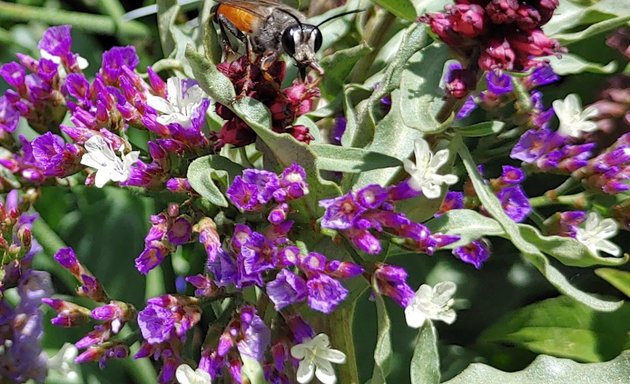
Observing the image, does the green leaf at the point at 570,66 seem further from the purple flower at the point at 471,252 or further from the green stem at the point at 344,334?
the green stem at the point at 344,334

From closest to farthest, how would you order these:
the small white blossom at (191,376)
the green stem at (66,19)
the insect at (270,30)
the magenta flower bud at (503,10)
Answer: the magenta flower bud at (503,10)
the small white blossom at (191,376)
the insect at (270,30)
the green stem at (66,19)

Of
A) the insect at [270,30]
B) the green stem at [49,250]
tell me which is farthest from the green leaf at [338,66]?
the green stem at [49,250]

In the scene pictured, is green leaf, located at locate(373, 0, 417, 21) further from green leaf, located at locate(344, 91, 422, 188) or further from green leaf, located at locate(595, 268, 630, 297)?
green leaf, located at locate(595, 268, 630, 297)

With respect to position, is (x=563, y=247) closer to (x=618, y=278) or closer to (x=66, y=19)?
(x=618, y=278)

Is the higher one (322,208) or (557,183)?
(322,208)

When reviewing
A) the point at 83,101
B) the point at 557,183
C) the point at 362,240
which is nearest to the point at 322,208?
the point at 362,240

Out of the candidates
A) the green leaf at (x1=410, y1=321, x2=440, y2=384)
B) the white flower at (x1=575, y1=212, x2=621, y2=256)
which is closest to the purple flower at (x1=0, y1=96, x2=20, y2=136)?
the green leaf at (x1=410, y1=321, x2=440, y2=384)

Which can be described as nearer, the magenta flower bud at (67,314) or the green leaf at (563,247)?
the green leaf at (563,247)

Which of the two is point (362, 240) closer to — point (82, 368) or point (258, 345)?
point (258, 345)
